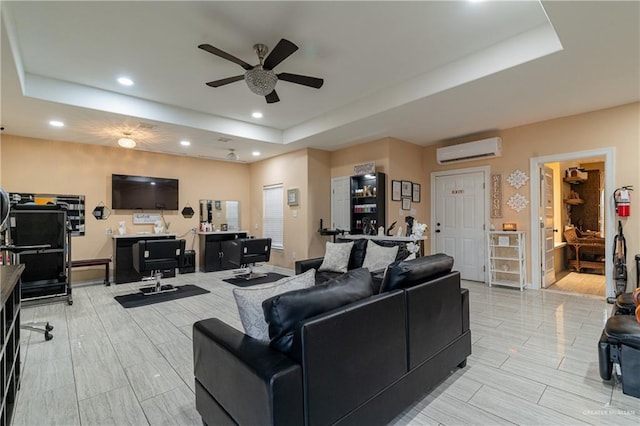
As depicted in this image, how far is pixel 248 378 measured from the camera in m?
1.26

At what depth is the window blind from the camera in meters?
7.03

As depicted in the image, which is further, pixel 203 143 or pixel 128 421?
pixel 203 143

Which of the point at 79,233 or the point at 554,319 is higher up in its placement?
the point at 79,233

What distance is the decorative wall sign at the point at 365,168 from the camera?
18.5 ft

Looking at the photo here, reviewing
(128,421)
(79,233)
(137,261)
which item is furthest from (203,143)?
(128,421)

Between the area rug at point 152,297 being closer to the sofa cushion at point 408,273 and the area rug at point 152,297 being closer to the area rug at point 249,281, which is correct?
the area rug at point 249,281

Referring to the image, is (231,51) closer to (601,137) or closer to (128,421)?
(128,421)

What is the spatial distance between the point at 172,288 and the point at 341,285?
175 inches

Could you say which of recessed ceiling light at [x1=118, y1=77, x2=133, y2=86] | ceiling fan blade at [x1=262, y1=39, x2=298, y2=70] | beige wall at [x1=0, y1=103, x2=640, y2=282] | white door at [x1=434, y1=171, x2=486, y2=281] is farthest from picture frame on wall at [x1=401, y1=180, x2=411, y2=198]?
recessed ceiling light at [x1=118, y1=77, x2=133, y2=86]

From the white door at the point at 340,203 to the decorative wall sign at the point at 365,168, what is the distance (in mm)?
303

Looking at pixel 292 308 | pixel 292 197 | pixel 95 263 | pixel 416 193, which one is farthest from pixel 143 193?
pixel 292 308

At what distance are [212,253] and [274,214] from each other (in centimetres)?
164

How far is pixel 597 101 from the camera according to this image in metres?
3.91

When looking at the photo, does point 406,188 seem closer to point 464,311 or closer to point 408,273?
point 464,311
